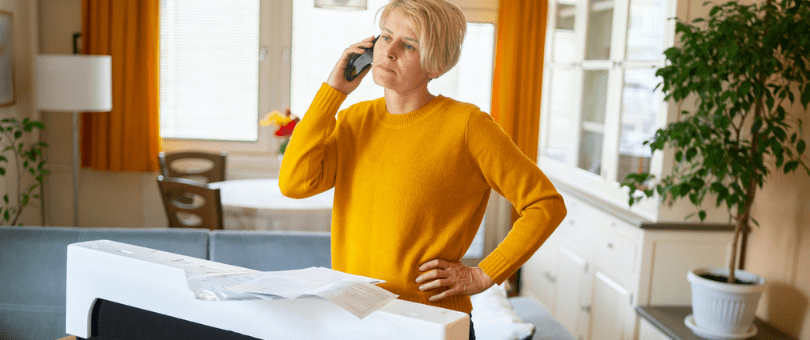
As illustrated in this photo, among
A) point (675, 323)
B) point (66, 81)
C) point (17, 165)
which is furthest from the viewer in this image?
point (17, 165)

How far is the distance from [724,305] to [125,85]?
3.61m

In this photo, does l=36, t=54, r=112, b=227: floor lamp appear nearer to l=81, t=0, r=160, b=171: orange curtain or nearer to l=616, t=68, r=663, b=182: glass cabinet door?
l=81, t=0, r=160, b=171: orange curtain

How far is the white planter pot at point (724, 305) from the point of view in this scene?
2312 mm

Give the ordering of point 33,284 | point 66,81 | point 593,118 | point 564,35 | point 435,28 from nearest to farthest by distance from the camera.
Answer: point 435,28 → point 33,284 → point 593,118 → point 66,81 → point 564,35

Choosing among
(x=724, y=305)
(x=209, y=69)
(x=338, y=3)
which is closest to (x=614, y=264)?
(x=724, y=305)

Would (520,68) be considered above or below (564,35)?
below

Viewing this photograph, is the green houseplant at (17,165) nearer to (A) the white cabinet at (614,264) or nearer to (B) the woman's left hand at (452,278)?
(A) the white cabinet at (614,264)

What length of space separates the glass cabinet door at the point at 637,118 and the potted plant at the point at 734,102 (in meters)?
0.28

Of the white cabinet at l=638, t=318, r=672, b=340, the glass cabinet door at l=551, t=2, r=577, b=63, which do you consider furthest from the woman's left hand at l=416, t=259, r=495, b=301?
the glass cabinet door at l=551, t=2, r=577, b=63

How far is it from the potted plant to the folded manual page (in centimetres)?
179

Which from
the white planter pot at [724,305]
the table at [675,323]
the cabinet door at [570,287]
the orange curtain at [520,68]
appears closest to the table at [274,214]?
the cabinet door at [570,287]

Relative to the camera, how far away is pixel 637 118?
2865 mm

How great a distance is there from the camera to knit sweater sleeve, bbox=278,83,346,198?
1001 mm

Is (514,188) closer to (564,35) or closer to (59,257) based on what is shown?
(59,257)
